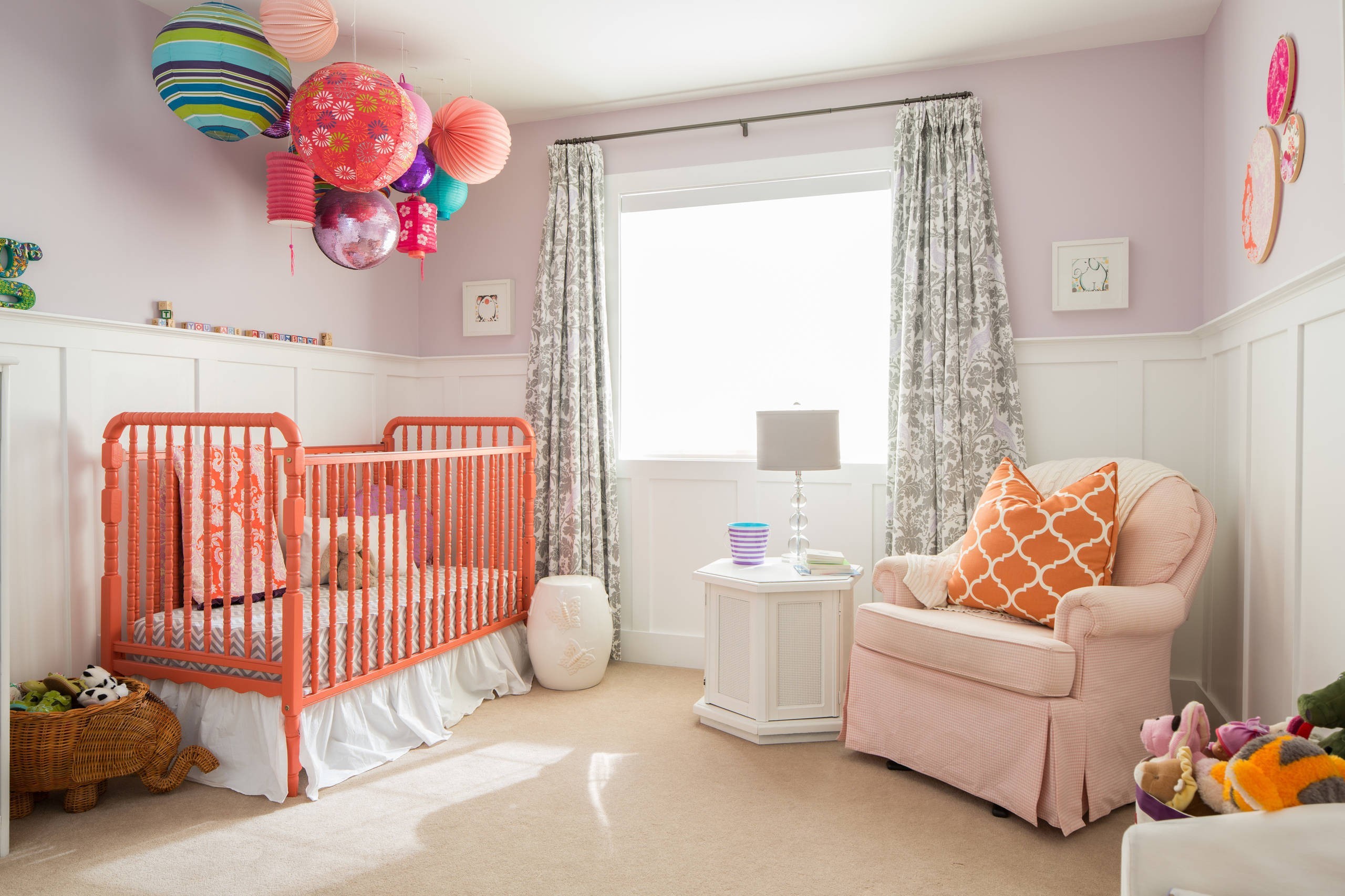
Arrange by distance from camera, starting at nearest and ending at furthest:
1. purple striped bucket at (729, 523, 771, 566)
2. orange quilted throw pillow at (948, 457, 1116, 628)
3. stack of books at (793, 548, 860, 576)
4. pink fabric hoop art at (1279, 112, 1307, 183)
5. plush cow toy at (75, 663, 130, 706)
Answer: pink fabric hoop art at (1279, 112, 1307, 183) → plush cow toy at (75, 663, 130, 706) → orange quilted throw pillow at (948, 457, 1116, 628) → stack of books at (793, 548, 860, 576) → purple striped bucket at (729, 523, 771, 566)

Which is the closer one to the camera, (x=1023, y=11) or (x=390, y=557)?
(x=1023, y=11)

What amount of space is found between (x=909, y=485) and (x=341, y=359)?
2.52 meters

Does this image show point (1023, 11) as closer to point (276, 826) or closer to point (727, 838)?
point (727, 838)

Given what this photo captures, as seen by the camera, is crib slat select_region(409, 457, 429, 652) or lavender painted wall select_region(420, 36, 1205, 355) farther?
lavender painted wall select_region(420, 36, 1205, 355)

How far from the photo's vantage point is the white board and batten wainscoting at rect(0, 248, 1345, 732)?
203 cm

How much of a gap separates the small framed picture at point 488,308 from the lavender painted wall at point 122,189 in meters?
0.79

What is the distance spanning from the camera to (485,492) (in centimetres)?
323

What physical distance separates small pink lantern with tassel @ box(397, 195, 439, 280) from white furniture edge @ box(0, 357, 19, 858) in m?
1.53

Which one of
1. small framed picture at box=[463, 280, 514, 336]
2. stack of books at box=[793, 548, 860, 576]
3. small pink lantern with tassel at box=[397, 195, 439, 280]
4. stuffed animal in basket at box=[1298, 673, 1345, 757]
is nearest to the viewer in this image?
stuffed animal in basket at box=[1298, 673, 1345, 757]

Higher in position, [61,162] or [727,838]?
[61,162]

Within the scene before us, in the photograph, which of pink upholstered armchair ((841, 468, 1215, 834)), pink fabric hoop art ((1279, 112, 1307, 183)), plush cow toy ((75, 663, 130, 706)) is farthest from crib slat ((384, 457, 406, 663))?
pink fabric hoop art ((1279, 112, 1307, 183))

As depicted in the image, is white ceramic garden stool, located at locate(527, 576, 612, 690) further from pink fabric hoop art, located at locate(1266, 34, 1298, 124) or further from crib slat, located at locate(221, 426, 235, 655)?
pink fabric hoop art, located at locate(1266, 34, 1298, 124)

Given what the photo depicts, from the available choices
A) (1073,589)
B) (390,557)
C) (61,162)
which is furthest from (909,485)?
(61,162)

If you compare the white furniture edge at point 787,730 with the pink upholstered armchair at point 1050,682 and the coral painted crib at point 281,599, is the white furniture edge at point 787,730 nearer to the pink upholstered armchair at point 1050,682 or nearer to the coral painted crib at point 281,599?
the pink upholstered armchair at point 1050,682
